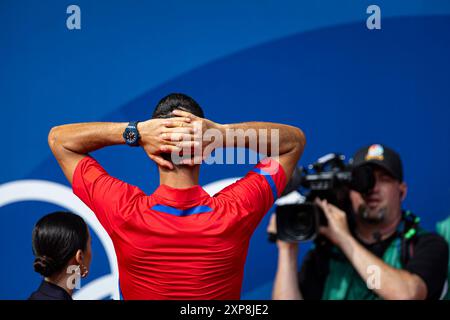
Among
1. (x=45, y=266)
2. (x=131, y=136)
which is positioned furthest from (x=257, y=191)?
(x=45, y=266)

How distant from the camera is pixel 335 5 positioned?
93.0 inches

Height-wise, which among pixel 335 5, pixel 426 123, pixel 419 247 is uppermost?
pixel 335 5

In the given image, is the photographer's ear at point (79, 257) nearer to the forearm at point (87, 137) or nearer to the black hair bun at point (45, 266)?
the black hair bun at point (45, 266)

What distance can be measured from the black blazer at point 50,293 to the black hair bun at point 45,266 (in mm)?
26

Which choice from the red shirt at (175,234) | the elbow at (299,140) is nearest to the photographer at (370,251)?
the elbow at (299,140)

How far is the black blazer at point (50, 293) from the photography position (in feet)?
4.27

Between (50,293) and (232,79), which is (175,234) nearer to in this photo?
(50,293)

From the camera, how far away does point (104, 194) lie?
48.8 inches

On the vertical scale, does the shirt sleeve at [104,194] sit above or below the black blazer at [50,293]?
above
